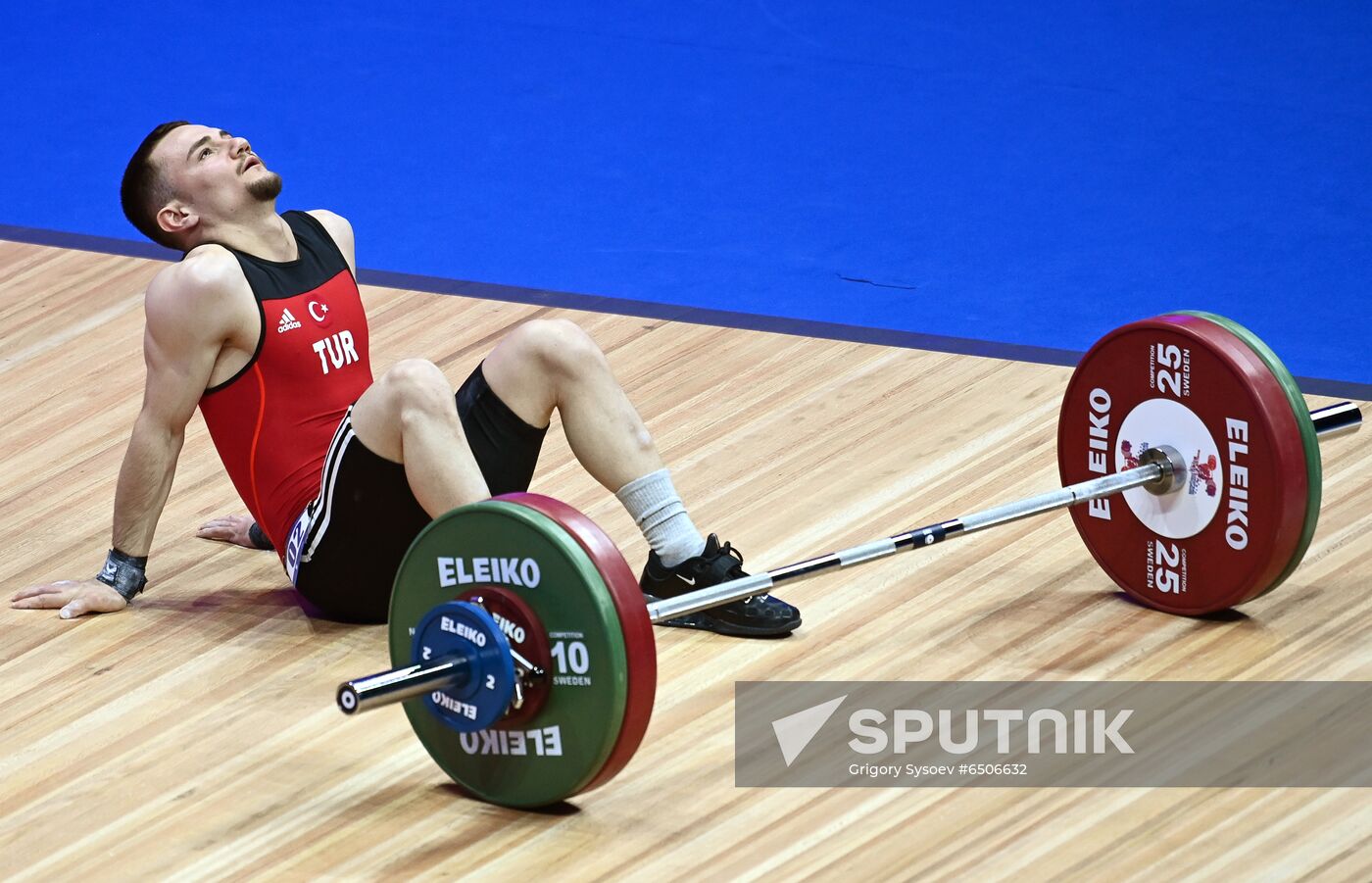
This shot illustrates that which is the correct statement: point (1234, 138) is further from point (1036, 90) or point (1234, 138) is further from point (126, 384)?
point (126, 384)

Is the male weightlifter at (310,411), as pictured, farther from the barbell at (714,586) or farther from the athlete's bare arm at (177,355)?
the barbell at (714,586)

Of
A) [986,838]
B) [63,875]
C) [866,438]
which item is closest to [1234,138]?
[866,438]

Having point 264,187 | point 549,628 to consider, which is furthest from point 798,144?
point 549,628

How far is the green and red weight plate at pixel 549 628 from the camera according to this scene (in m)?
2.06

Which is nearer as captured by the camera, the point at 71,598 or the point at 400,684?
the point at 400,684

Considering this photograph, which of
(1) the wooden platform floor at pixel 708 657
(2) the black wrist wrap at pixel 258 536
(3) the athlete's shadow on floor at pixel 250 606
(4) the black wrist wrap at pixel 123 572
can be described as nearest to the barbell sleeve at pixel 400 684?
(1) the wooden platform floor at pixel 708 657

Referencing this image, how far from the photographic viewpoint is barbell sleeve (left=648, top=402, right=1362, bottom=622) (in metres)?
2.33

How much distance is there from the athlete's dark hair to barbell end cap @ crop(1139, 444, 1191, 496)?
139 cm

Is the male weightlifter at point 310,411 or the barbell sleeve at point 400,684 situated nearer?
the barbell sleeve at point 400,684

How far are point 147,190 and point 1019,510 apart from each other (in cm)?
128

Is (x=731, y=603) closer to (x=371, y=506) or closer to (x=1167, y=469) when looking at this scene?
(x=371, y=506)

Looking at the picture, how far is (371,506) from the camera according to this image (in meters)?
2.58

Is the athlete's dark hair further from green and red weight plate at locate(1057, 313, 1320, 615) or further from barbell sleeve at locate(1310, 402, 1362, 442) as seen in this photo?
barbell sleeve at locate(1310, 402, 1362, 442)

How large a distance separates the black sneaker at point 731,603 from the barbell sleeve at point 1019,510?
0.17 meters
